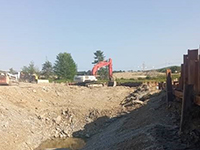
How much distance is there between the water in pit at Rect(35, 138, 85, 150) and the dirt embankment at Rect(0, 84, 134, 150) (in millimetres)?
419

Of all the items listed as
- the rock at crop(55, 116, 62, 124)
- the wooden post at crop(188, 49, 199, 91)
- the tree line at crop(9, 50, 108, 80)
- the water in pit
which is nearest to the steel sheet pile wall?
the wooden post at crop(188, 49, 199, 91)

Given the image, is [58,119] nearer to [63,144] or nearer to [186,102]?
[63,144]

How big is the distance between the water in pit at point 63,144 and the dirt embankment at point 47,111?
42 cm

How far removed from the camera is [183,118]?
6.51m

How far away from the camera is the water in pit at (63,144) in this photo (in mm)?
12624

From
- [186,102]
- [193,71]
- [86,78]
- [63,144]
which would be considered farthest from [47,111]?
[86,78]

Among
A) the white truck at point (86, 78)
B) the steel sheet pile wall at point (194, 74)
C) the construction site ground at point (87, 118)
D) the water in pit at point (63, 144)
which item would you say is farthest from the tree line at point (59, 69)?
the steel sheet pile wall at point (194, 74)

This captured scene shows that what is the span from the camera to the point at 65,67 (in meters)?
69.2

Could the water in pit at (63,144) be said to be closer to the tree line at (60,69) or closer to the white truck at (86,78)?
the white truck at (86,78)

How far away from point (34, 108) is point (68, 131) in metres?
3.46

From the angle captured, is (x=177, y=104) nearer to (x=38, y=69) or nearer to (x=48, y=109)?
(x=48, y=109)

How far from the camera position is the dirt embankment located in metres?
12.8

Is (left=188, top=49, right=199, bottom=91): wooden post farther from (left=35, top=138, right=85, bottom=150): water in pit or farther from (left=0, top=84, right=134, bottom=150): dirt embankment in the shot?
(left=0, top=84, right=134, bottom=150): dirt embankment

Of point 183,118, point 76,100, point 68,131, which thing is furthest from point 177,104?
point 76,100
